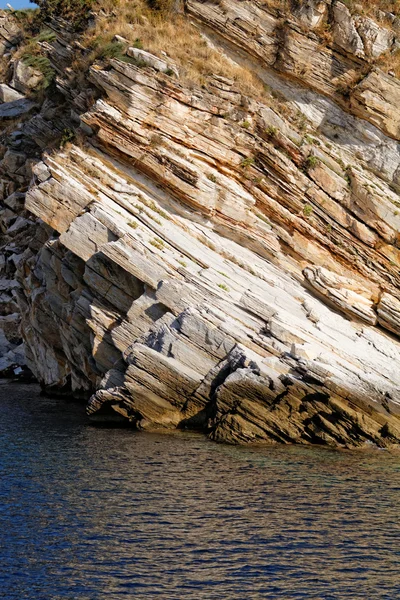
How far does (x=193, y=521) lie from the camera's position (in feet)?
75.5

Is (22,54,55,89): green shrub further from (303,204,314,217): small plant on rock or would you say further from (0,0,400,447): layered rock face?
(303,204,314,217): small plant on rock

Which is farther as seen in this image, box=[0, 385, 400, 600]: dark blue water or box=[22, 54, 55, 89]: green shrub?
box=[22, 54, 55, 89]: green shrub

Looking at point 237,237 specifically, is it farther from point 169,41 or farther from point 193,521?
point 193,521

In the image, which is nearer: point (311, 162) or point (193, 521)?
point (193, 521)

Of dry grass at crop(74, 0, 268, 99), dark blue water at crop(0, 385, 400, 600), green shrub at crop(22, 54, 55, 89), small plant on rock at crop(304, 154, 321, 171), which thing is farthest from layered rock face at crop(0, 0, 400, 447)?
green shrub at crop(22, 54, 55, 89)

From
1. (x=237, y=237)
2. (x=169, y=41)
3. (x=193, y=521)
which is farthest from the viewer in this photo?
(x=169, y=41)

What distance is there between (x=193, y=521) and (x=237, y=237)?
2088cm

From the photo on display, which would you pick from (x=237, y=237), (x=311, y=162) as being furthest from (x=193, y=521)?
(x=311, y=162)

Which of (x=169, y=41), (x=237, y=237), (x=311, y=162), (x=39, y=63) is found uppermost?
(x=169, y=41)

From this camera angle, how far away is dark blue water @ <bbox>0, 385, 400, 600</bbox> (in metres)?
18.9

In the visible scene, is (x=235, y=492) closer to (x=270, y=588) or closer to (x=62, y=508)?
(x=62, y=508)

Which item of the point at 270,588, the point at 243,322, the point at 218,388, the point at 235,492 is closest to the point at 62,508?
the point at 235,492

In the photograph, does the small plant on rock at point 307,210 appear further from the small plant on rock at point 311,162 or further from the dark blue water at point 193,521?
the dark blue water at point 193,521

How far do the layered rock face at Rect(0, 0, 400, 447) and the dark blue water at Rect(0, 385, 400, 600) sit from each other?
273 cm
